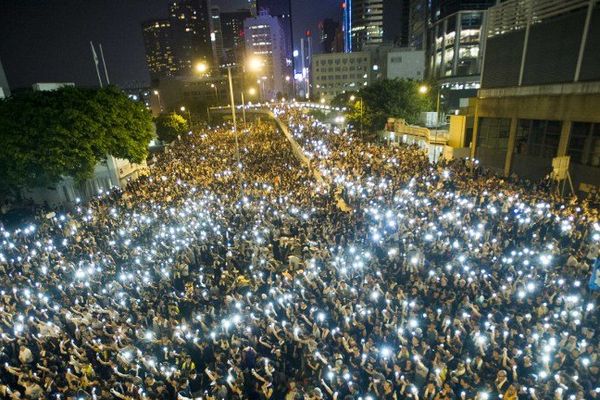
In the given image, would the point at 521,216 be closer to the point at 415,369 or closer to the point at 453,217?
the point at 453,217

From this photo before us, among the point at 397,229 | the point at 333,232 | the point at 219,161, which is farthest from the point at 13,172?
the point at 397,229

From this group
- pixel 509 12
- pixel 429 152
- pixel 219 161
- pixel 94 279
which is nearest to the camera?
pixel 94 279

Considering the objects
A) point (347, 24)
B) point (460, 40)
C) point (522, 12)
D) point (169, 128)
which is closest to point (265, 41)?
point (347, 24)

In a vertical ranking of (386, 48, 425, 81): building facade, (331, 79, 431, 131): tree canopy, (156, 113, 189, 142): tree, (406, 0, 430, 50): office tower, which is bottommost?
(156, 113, 189, 142): tree

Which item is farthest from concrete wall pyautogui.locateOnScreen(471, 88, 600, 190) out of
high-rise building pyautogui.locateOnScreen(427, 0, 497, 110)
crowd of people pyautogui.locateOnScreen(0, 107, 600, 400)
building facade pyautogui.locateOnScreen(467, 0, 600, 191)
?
high-rise building pyautogui.locateOnScreen(427, 0, 497, 110)

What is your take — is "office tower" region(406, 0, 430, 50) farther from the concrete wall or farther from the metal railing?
the concrete wall

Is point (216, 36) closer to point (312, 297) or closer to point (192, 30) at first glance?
point (192, 30)

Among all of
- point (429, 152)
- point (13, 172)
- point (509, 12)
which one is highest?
point (509, 12)
